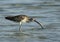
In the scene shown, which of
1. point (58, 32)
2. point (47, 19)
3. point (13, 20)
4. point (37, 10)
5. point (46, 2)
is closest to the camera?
point (58, 32)

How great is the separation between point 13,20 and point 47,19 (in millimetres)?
1906

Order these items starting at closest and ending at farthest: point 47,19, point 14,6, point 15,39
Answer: point 15,39 < point 47,19 < point 14,6

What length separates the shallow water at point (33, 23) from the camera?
12023mm

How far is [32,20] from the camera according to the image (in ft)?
46.2

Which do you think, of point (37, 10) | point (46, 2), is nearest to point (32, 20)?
point (37, 10)

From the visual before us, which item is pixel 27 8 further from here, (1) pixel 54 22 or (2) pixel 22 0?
(1) pixel 54 22

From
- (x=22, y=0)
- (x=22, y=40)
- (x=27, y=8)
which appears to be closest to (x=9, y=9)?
(x=27, y=8)

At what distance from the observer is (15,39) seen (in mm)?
11734

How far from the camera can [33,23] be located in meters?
14.4

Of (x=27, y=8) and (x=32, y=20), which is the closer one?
(x=32, y=20)

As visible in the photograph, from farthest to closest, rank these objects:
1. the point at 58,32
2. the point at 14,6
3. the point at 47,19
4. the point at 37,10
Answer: the point at 14,6 < the point at 37,10 < the point at 47,19 < the point at 58,32

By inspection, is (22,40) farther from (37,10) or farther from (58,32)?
(37,10)

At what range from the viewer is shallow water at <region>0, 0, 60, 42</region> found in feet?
39.4

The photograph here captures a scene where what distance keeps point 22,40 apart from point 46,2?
8.35 metres
